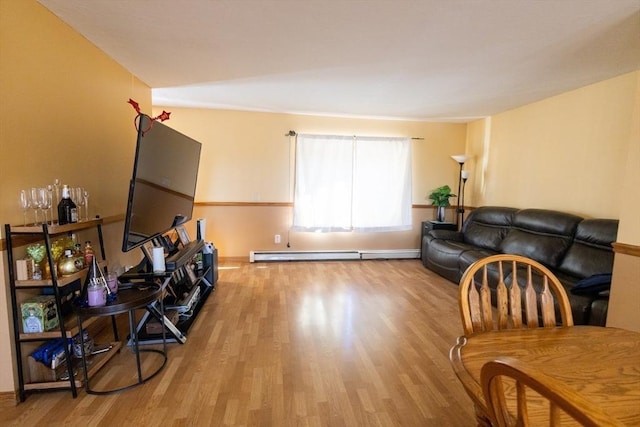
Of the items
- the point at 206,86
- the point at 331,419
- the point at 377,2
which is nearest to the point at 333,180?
the point at 206,86

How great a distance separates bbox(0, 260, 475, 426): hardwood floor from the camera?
59.9 inches

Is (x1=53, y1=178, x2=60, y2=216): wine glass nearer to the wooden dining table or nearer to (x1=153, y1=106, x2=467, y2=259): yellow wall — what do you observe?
the wooden dining table

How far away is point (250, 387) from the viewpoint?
1735 mm

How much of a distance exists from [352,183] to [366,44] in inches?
100

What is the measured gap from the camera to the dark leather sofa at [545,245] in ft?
7.20

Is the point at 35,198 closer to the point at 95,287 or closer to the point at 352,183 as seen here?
the point at 95,287

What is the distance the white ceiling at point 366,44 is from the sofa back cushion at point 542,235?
4.31 feet

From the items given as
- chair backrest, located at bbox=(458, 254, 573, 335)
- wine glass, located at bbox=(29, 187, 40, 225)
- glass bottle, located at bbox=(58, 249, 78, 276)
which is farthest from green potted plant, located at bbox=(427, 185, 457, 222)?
wine glass, located at bbox=(29, 187, 40, 225)

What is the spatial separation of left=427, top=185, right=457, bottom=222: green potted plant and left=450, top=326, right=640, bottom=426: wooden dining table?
3546 mm

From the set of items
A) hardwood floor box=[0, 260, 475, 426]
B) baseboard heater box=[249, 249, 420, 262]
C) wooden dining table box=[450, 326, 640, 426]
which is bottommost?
hardwood floor box=[0, 260, 475, 426]

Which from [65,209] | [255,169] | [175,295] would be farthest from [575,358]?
[255,169]

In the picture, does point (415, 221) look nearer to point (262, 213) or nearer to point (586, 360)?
point (262, 213)

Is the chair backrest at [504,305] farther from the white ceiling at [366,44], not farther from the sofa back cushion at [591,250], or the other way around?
the sofa back cushion at [591,250]

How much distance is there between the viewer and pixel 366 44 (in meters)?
2.09
